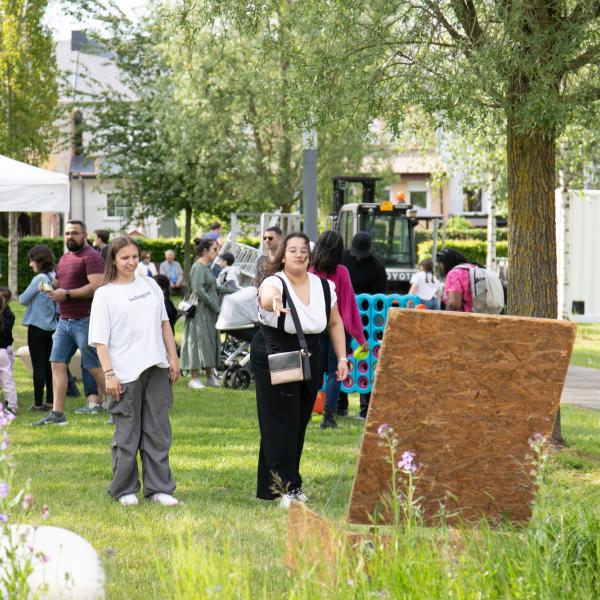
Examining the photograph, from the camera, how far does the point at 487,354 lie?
19.5ft

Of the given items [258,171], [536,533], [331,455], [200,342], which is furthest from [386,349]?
[258,171]

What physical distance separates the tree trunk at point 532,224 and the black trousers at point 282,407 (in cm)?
340

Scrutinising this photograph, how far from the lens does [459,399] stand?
6.00 m

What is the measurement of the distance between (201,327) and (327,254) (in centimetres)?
537

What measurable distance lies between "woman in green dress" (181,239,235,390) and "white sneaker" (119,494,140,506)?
745cm

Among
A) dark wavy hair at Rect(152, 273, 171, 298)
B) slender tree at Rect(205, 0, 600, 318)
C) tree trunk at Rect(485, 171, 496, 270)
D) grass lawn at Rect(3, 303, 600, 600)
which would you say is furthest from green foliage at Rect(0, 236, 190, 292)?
slender tree at Rect(205, 0, 600, 318)

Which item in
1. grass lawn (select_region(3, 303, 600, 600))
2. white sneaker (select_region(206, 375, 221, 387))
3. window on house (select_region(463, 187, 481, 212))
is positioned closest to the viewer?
grass lawn (select_region(3, 303, 600, 600))

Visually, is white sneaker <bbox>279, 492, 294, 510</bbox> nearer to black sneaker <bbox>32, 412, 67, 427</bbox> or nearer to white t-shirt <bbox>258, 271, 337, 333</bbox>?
white t-shirt <bbox>258, 271, 337, 333</bbox>

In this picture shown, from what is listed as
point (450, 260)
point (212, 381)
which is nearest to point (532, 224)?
point (450, 260)

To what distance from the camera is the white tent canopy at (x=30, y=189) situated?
12.6 m

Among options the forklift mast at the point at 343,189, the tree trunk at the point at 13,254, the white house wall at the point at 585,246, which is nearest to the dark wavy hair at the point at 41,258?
the forklift mast at the point at 343,189

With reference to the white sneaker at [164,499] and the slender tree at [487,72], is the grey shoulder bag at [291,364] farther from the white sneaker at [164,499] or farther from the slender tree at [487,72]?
the slender tree at [487,72]

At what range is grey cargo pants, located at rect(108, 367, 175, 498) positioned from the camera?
8.21 metres

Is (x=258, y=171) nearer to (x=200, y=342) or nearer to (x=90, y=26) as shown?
(x=90, y=26)
